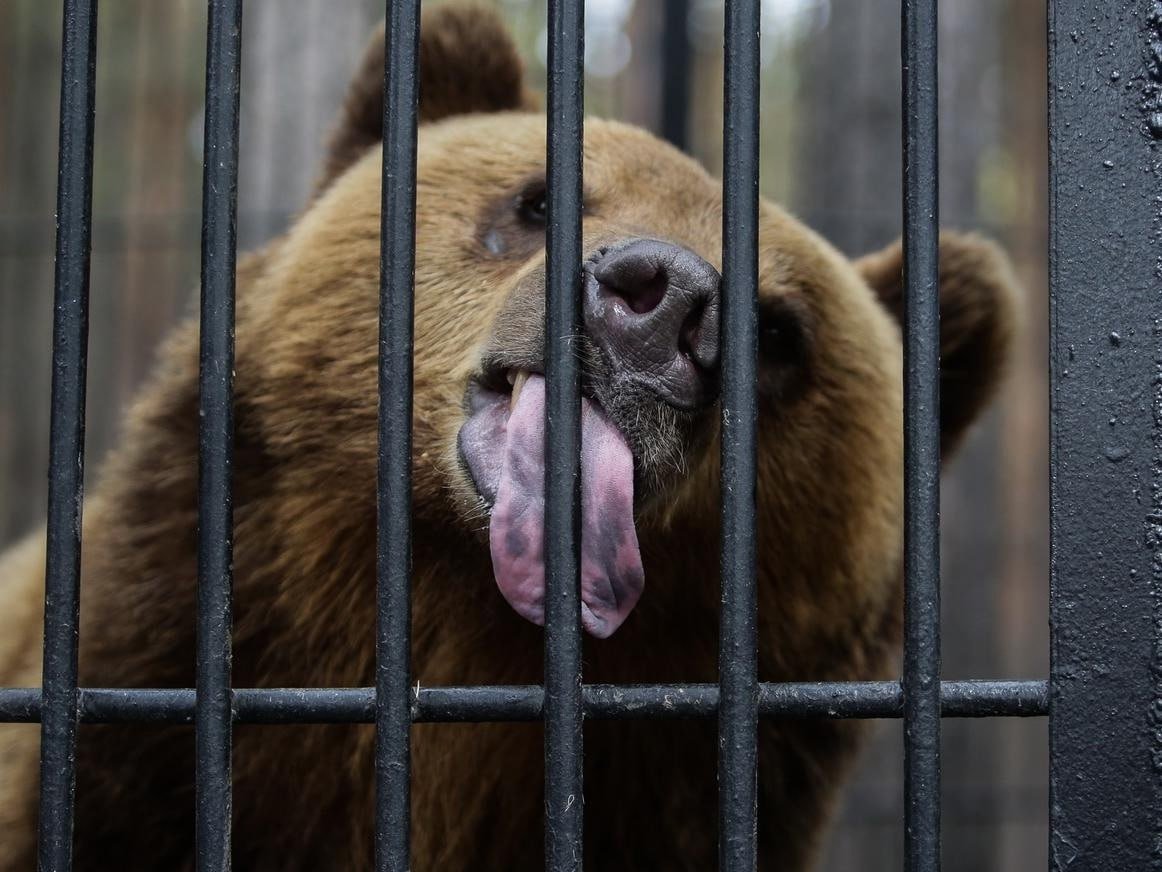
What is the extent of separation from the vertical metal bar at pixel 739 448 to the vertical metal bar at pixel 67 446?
0.82 m

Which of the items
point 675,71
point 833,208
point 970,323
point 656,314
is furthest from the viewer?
point 833,208

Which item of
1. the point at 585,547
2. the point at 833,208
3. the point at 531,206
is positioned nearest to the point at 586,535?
the point at 585,547

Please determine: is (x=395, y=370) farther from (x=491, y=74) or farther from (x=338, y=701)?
(x=491, y=74)

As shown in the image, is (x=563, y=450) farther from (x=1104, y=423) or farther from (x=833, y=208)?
(x=833, y=208)

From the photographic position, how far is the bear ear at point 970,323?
2.88 m

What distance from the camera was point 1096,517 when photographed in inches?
57.1

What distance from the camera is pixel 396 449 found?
1442 mm

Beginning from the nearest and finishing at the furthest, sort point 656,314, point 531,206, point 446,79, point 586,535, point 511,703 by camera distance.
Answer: point 511,703 < point 586,535 < point 656,314 < point 531,206 < point 446,79

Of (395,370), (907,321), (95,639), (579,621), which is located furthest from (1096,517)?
(95,639)

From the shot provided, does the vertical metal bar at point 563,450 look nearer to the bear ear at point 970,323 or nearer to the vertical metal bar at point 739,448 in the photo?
the vertical metal bar at point 739,448

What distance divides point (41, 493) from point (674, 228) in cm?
558

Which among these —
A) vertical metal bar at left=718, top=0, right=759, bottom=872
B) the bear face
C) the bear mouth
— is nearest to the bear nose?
the bear face

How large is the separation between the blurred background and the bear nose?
12.4 ft

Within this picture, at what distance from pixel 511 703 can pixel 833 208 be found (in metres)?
4.99
